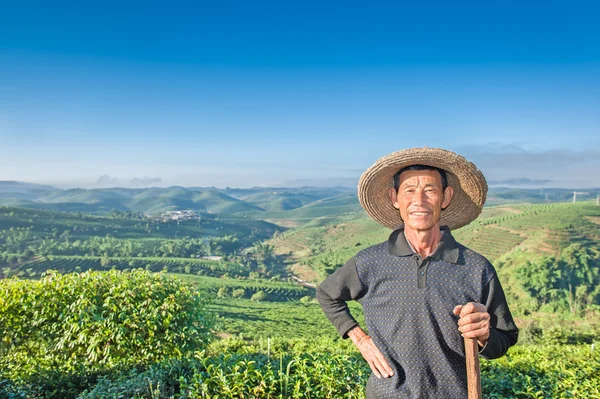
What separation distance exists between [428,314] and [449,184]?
2.88 ft

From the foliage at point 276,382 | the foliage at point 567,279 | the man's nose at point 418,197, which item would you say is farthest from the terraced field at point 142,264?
the man's nose at point 418,197

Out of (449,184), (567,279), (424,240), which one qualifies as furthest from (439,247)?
(567,279)

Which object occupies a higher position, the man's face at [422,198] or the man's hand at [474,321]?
the man's face at [422,198]

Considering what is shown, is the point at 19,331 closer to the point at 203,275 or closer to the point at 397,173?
the point at 397,173

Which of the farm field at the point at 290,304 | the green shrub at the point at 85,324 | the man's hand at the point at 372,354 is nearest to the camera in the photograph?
the man's hand at the point at 372,354

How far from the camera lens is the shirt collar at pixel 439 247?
1964 millimetres

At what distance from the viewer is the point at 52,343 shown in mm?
5605

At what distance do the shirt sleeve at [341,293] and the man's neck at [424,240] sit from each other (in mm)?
354

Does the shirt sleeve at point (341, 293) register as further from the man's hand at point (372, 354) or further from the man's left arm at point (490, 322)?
the man's left arm at point (490, 322)

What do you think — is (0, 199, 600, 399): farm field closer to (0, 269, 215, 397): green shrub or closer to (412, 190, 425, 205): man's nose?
(0, 269, 215, 397): green shrub

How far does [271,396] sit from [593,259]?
74.4m

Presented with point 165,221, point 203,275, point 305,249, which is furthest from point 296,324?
point 165,221

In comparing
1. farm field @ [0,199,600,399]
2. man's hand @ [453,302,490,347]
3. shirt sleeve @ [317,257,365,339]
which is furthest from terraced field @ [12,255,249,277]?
man's hand @ [453,302,490,347]

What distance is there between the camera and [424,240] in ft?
6.82
